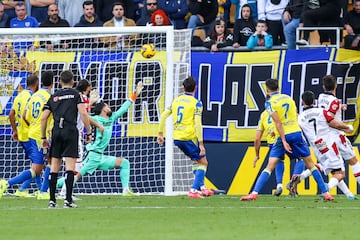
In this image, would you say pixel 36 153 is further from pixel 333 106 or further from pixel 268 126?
pixel 333 106

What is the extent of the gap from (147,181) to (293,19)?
14.9ft

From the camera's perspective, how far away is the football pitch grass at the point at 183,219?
40.4 feet

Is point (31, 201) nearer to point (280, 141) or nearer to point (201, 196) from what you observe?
point (201, 196)

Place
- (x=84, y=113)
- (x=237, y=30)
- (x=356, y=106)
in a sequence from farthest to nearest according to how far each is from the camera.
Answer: (x=237, y=30) < (x=356, y=106) < (x=84, y=113)

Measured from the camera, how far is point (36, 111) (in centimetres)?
1972

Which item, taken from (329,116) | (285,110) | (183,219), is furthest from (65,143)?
(329,116)

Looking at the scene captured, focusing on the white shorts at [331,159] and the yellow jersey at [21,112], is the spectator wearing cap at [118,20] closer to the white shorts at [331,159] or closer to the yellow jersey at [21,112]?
the yellow jersey at [21,112]

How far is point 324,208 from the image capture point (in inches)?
641

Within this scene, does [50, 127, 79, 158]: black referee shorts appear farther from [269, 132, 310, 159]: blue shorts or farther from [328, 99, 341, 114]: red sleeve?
[328, 99, 341, 114]: red sleeve

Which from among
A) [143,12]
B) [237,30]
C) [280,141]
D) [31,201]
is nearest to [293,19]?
[237,30]

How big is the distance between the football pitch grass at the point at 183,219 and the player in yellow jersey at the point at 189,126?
780 mm

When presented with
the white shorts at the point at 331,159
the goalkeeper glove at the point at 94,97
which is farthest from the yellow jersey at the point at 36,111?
the white shorts at the point at 331,159

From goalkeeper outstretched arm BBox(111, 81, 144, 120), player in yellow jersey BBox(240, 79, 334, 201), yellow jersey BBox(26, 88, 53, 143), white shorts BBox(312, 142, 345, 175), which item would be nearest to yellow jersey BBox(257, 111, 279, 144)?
player in yellow jersey BBox(240, 79, 334, 201)

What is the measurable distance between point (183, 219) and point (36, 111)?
617 cm
